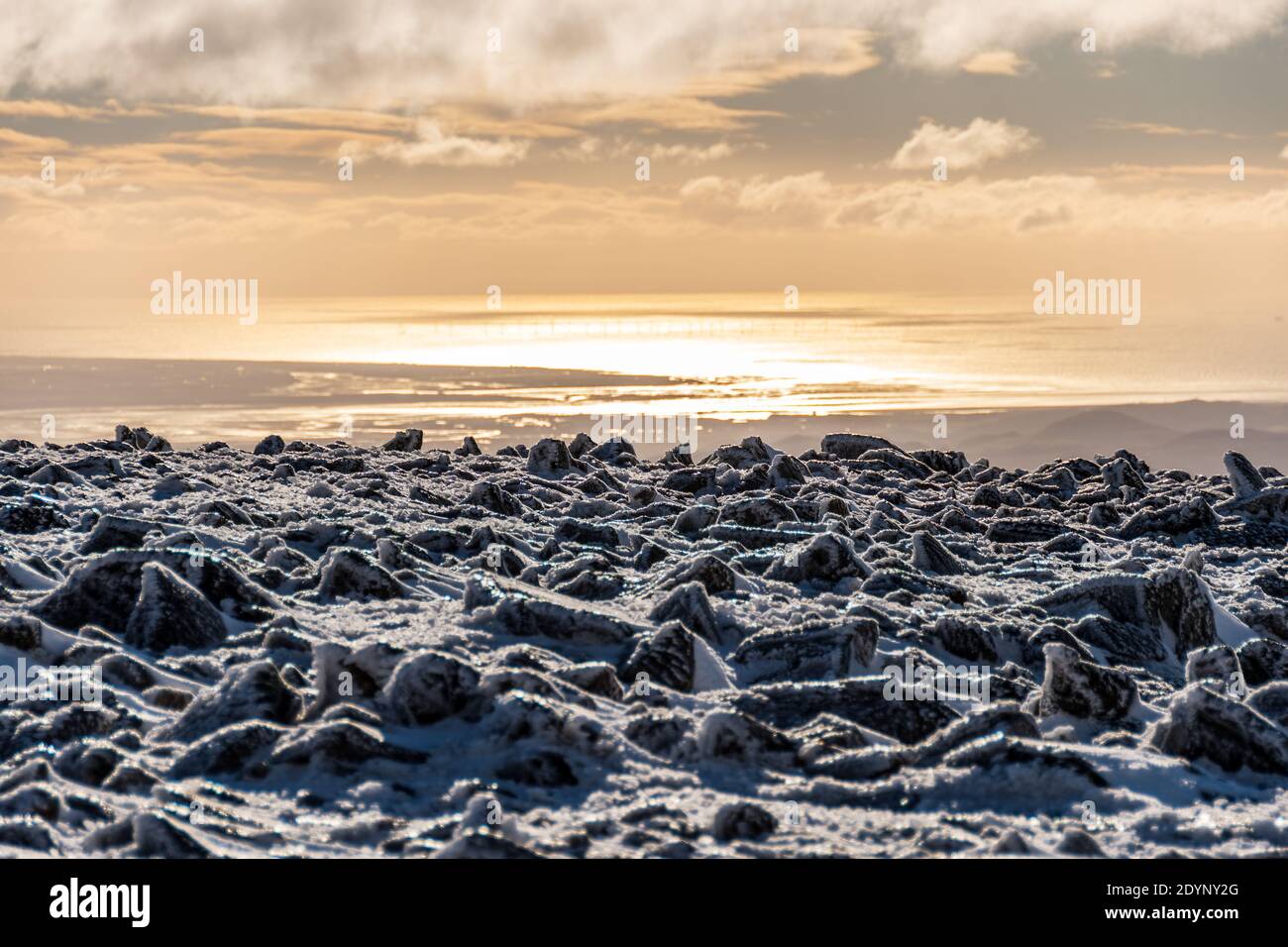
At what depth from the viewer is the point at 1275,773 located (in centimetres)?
597

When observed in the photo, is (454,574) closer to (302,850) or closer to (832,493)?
(302,850)

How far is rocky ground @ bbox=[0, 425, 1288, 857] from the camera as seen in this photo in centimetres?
515

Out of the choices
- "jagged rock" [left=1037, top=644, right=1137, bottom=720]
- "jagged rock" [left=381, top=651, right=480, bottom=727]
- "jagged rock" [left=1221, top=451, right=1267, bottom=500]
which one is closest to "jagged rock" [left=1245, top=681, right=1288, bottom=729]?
"jagged rock" [left=1037, top=644, right=1137, bottom=720]

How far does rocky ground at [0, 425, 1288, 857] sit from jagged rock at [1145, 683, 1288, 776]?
0.04ft

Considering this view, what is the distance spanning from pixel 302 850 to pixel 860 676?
326 centimetres

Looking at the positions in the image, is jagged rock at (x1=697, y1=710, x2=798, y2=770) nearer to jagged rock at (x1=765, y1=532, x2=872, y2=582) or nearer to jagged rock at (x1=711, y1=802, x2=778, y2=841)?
jagged rock at (x1=711, y1=802, x2=778, y2=841)

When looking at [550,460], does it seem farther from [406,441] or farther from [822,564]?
[822,564]

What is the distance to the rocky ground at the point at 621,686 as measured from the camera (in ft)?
16.9

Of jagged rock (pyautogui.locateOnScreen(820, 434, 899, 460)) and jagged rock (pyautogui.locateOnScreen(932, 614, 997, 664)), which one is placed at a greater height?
jagged rock (pyautogui.locateOnScreen(820, 434, 899, 460))

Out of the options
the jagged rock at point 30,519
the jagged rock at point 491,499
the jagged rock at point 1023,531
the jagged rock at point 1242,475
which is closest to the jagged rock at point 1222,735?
the jagged rock at point 1023,531

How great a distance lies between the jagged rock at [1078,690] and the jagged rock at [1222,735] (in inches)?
24.1

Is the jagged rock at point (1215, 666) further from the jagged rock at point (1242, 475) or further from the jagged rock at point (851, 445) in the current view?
Answer: the jagged rock at point (851, 445)

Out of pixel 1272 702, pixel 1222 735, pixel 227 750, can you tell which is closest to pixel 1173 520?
pixel 1272 702
